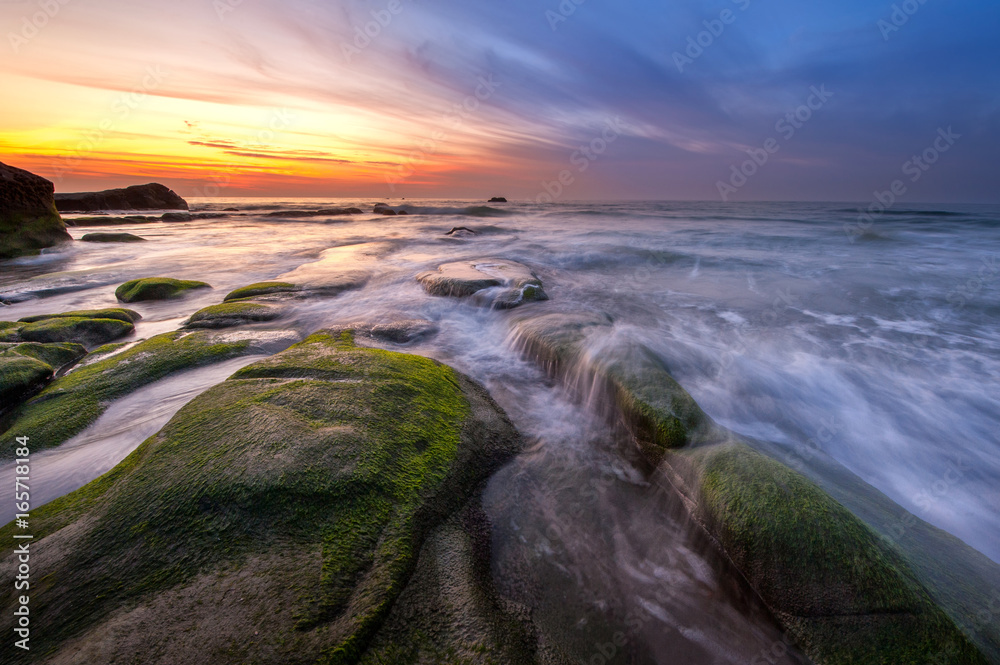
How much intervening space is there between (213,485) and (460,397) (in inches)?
91.0

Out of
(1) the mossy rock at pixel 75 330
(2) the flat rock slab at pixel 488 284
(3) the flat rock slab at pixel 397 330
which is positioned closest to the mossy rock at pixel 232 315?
(1) the mossy rock at pixel 75 330

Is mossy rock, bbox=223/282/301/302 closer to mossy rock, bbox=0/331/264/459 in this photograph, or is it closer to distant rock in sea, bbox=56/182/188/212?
mossy rock, bbox=0/331/264/459

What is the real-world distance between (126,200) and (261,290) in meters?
54.0

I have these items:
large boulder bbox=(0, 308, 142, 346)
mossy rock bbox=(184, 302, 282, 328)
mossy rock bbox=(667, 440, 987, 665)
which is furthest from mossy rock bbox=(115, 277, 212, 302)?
mossy rock bbox=(667, 440, 987, 665)

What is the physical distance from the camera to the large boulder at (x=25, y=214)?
1520 centimetres

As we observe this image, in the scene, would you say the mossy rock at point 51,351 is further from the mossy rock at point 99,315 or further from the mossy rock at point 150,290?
the mossy rock at point 150,290

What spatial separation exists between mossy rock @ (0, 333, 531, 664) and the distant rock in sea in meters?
57.0

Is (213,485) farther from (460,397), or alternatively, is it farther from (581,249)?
(581,249)

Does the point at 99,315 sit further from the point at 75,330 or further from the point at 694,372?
the point at 694,372

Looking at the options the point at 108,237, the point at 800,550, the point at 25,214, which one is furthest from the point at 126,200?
the point at 800,550

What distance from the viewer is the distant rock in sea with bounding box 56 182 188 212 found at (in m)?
41.7

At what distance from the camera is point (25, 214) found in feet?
53.0

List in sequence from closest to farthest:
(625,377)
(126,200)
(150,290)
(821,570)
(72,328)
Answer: (821,570) < (625,377) < (72,328) < (150,290) < (126,200)

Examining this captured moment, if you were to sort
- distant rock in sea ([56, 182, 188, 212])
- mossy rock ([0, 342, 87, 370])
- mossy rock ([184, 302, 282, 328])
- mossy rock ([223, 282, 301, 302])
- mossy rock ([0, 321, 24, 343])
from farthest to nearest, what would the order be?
distant rock in sea ([56, 182, 188, 212]) → mossy rock ([223, 282, 301, 302]) → mossy rock ([184, 302, 282, 328]) → mossy rock ([0, 321, 24, 343]) → mossy rock ([0, 342, 87, 370])
